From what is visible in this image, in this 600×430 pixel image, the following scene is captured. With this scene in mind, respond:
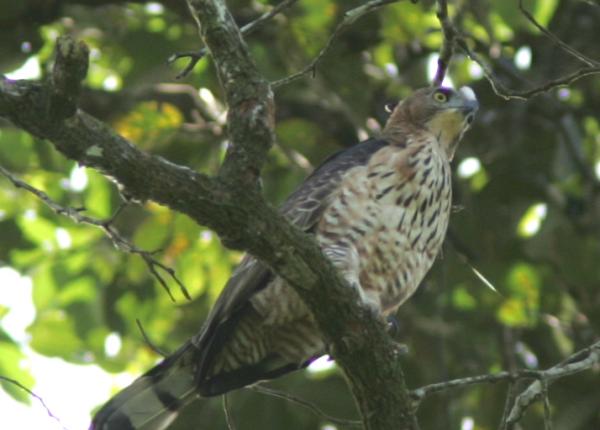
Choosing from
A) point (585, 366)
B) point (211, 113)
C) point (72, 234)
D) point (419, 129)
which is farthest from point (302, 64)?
point (585, 366)

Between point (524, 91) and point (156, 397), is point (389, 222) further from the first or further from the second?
point (156, 397)

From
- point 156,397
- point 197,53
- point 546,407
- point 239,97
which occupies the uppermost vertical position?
point 197,53

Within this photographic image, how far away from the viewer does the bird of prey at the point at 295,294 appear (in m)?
4.52

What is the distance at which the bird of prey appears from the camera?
4520 mm

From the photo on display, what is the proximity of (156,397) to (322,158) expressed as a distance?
2724 mm

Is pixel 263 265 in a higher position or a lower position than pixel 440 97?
lower

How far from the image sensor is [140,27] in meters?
7.32

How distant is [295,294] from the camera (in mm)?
4449

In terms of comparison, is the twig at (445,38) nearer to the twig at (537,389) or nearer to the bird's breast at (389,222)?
the bird's breast at (389,222)

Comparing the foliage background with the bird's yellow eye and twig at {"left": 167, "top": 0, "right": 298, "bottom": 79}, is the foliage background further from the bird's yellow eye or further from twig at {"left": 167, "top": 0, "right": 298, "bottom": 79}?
twig at {"left": 167, "top": 0, "right": 298, "bottom": 79}

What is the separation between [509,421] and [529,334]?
12.0 ft

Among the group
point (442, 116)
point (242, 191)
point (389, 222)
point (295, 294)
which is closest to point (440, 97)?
point (442, 116)

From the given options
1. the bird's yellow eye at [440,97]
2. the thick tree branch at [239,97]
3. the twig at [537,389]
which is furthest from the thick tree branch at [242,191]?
the bird's yellow eye at [440,97]

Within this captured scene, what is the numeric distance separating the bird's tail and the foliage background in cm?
167
